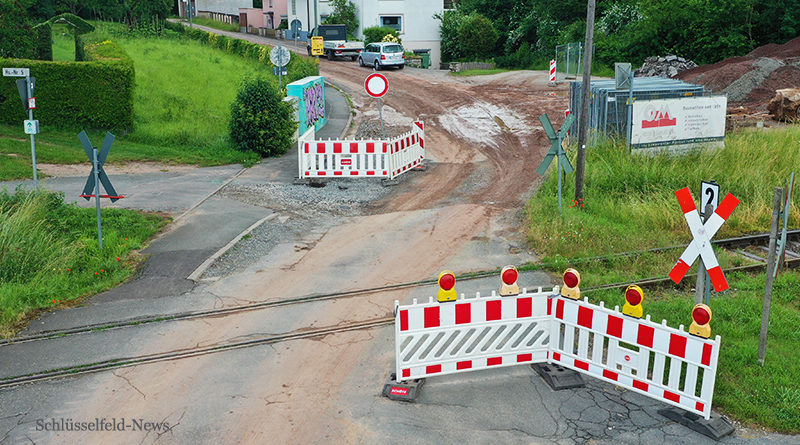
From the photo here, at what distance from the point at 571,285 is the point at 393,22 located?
48.0 meters

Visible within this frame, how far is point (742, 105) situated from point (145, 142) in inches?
856

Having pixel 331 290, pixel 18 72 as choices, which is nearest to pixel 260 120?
pixel 18 72

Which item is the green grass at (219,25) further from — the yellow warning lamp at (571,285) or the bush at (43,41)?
the yellow warning lamp at (571,285)

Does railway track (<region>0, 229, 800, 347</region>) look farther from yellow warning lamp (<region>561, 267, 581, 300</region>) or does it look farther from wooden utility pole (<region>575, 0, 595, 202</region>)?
yellow warning lamp (<region>561, 267, 581, 300</region>)

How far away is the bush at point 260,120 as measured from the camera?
21.6 m

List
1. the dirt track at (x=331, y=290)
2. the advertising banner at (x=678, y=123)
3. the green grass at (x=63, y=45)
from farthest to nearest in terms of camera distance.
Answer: the green grass at (x=63, y=45) → the advertising banner at (x=678, y=123) → the dirt track at (x=331, y=290)

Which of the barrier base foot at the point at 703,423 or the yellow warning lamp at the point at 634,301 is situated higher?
the yellow warning lamp at the point at 634,301

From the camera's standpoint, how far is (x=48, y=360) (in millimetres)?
9438

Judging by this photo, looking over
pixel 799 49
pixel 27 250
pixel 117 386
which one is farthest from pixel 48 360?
pixel 799 49

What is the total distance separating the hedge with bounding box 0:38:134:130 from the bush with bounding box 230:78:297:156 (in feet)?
14.1

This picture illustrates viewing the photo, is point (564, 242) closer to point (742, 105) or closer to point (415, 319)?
point (415, 319)

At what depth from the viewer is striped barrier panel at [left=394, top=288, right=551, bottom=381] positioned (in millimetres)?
8438

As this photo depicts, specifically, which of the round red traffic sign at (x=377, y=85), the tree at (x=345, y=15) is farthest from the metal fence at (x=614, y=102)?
the tree at (x=345, y=15)

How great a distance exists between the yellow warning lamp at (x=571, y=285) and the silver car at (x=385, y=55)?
3515cm
